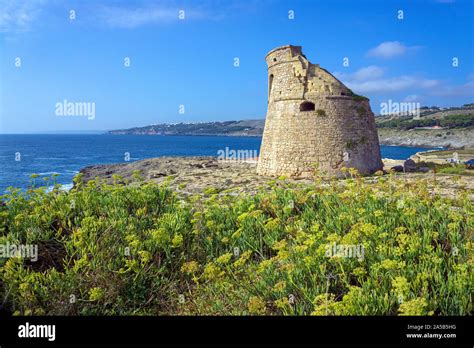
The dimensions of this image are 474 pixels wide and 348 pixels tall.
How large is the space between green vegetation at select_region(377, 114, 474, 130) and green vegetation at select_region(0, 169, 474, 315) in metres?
92.5

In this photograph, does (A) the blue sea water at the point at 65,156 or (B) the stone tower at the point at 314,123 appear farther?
(A) the blue sea water at the point at 65,156

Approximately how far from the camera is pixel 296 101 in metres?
15.7

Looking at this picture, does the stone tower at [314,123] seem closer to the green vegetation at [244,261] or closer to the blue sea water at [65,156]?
the green vegetation at [244,261]

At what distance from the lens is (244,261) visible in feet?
13.0

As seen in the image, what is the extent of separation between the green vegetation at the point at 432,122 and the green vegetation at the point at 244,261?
92451mm

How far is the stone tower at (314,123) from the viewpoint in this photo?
15320 millimetres

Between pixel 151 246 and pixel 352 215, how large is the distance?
3161 millimetres
